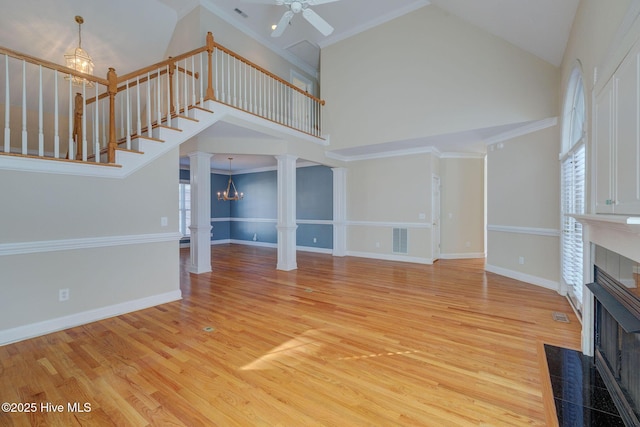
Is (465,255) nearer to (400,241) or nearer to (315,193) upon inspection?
(400,241)

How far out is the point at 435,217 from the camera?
22.1 ft

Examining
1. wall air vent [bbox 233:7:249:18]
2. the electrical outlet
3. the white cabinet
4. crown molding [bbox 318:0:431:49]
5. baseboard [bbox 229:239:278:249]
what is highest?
wall air vent [bbox 233:7:249:18]

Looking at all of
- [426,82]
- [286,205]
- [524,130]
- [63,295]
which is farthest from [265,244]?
[524,130]

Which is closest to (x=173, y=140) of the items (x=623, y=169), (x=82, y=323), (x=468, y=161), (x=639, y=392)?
(x=82, y=323)

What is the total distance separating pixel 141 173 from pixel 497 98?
5409 mm

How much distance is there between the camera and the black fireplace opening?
1586mm

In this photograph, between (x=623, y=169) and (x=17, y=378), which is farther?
(x=17, y=378)

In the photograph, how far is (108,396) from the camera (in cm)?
192

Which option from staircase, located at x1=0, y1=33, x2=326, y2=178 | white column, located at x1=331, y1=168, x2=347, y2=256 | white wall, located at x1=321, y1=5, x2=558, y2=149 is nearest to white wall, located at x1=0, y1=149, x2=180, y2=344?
staircase, located at x1=0, y1=33, x2=326, y2=178

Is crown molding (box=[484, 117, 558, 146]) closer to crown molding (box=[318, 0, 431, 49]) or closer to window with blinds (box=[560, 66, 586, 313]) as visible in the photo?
window with blinds (box=[560, 66, 586, 313])

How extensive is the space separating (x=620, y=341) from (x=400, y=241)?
493 centimetres

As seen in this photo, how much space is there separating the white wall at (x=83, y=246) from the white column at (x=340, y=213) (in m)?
4.43

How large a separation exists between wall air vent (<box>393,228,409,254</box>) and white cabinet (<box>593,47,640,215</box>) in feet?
15.2

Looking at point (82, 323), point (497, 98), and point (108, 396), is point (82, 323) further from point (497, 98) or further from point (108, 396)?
point (497, 98)
